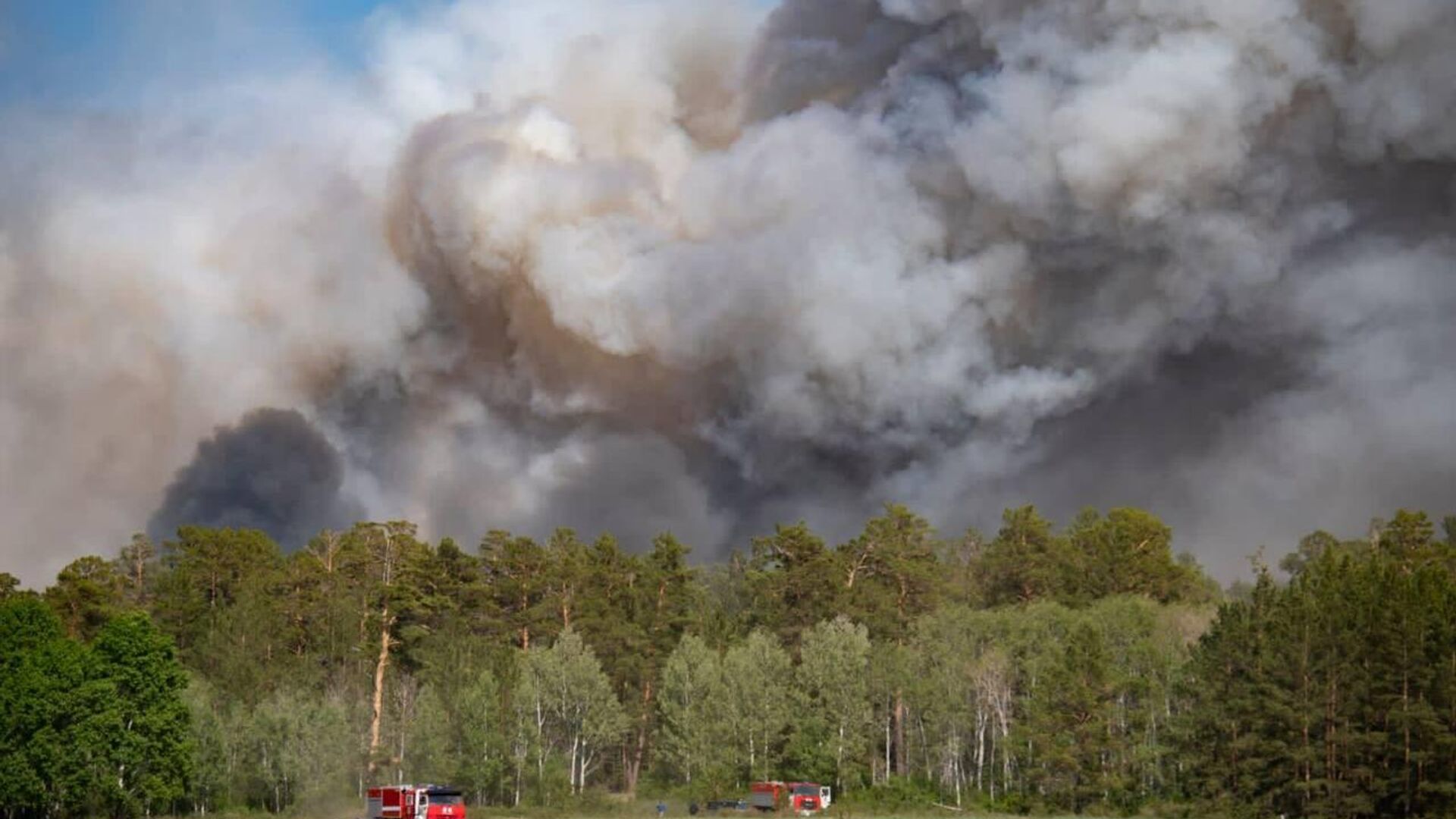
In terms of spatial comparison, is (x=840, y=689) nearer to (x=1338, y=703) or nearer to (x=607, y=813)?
(x=607, y=813)

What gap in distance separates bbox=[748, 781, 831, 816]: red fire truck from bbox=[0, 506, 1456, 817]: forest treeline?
5.09 m

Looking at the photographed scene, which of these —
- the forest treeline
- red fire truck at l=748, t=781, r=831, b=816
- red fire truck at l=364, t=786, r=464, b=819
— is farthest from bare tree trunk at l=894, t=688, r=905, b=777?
red fire truck at l=364, t=786, r=464, b=819

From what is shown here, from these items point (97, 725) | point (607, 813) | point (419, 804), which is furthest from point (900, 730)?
point (97, 725)

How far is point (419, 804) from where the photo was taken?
8200 cm

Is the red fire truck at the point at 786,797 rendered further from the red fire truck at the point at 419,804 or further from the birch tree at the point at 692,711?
the red fire truck at the point at 419,804

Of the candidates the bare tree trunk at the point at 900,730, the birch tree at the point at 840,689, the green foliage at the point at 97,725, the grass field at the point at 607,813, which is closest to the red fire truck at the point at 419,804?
the grass field at the point at 607,813

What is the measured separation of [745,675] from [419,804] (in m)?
32.6

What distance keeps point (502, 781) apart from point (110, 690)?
2798cm

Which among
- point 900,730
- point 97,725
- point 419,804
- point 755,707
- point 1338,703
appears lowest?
point 419,804

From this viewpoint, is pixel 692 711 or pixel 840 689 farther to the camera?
pixel 840 689

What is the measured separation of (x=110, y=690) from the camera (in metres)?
93.4

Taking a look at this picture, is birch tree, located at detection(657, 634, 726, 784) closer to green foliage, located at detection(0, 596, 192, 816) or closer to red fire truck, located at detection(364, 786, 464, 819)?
Answer: red fire truck, located at detection(364, 786, 464, 819)

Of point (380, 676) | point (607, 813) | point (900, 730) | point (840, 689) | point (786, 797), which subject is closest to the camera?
point (607, 813)

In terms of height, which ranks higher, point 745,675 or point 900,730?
point 745,675
